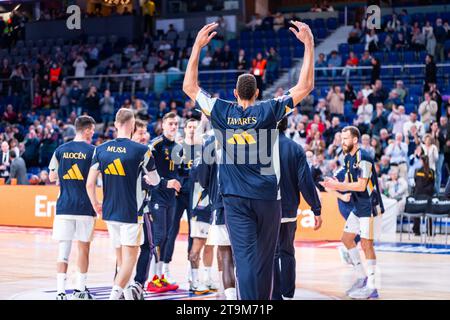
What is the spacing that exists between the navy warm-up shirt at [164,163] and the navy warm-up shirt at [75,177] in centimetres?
124

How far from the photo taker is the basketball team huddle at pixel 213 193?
24.9 ft

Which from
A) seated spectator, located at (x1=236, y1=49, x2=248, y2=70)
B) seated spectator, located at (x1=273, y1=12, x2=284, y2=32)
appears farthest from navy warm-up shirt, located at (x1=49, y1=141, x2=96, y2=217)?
seated spectator, located at (x1=273, y1=12, x2=284, y2=32)

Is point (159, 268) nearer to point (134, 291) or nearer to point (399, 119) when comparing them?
point (134, 291)

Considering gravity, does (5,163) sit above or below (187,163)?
below

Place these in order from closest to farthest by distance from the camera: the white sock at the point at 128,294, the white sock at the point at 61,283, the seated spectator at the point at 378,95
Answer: the white sock at the point at 128,294, the white sock at the point at 61,283, the seated spectator at the point at 378,95

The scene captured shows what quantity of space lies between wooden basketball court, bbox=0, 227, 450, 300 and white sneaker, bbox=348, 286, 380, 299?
0.46 ft

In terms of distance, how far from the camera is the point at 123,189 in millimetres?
9336

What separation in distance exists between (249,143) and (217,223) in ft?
6.55

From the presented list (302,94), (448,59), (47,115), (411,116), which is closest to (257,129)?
(302,94)

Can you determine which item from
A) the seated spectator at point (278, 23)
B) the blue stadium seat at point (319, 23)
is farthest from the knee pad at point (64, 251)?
the blue stadium seat at point (319, 23)

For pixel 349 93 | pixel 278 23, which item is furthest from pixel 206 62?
pixel 349 93

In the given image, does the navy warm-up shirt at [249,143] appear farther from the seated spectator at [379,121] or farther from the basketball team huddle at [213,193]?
the seated spectator at [379,121]

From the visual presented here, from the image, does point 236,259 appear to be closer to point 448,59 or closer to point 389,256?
point 389,256

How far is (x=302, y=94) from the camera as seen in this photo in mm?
7543
